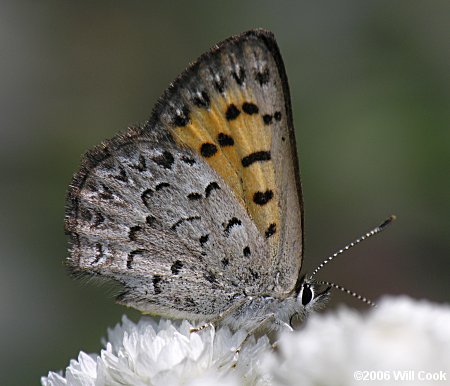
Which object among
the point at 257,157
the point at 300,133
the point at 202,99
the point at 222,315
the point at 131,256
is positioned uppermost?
the point at 300,133

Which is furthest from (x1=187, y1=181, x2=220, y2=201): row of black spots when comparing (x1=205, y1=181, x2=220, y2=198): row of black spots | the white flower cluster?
the white flower cluster

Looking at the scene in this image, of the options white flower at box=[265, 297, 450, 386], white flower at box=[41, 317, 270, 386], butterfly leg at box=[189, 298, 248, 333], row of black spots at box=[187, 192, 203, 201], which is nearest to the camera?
white flower at box=[265, 297, 450, 386]

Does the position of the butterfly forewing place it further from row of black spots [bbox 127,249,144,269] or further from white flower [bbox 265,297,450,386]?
white flower [bbox 265,297,450,386]

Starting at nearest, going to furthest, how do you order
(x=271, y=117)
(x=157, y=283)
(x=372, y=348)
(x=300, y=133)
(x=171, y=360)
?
(x=372, y=348)
(x=171, y=360)
(x=271, y=117)
(x=157, y=283)
(x=300, y=133)

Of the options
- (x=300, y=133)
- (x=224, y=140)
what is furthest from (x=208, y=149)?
(x=300, y=133)

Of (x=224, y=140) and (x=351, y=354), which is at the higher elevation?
(x=224, y=140)

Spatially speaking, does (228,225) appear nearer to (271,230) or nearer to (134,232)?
(271,230)

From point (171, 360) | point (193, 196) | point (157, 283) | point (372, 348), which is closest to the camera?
point (372, 348)

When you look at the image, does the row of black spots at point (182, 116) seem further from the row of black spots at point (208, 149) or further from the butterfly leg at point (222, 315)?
the butterfly leg at point (222, 315)

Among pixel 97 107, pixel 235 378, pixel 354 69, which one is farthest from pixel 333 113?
pixel 235 378
